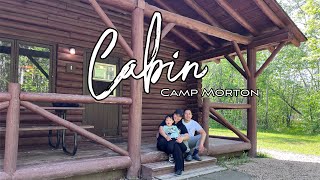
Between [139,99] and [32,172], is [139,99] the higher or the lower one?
Answer: the higher one

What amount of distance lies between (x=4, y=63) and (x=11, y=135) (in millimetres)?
2526

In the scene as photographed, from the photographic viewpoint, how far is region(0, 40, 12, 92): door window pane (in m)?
5.21

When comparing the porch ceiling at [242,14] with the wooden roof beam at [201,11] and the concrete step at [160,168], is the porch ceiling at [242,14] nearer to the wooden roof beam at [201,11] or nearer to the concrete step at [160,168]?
the wooden roof beam at [201,11]

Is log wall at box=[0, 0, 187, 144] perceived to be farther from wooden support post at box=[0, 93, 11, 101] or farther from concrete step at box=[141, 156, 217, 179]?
concrete step at box=[141, 156, 217, 179]

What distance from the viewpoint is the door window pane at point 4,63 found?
17.1 ft

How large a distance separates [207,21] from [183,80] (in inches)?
101

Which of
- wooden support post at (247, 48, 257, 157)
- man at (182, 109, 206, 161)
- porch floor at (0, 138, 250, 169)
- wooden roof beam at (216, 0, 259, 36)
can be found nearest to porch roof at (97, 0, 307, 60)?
wooden roof beam at (216, 0, 259, 36)

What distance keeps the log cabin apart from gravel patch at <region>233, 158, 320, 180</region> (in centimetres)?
63

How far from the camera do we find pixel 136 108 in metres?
4.54

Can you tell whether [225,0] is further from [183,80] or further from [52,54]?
[52,54]

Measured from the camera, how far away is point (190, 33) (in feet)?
26.5

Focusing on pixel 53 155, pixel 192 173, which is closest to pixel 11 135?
pixel 53 155

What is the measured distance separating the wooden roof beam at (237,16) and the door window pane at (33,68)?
4.04 metres

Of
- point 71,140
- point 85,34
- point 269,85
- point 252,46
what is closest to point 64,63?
point 85,34
